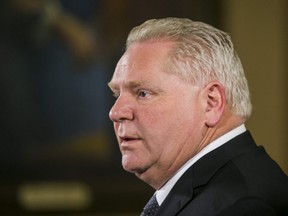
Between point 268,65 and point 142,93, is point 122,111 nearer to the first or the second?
point 142,93

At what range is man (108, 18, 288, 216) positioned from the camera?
257 centimetres

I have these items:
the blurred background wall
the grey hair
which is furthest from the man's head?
Result: the blurred background wall

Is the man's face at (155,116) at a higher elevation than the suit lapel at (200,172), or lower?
higher

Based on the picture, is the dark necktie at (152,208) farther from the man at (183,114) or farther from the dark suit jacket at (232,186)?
the dark suit jacket at (232,186)

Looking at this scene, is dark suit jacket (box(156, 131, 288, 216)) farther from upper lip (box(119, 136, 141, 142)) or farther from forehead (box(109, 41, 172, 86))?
forehead (box(109, 41, 172, 86))

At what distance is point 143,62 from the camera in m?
2.69

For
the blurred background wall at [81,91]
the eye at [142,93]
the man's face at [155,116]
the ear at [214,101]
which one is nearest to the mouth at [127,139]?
the man's face at [155,116]

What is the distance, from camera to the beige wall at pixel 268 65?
338 inches

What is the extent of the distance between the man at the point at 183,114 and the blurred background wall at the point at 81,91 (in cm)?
581

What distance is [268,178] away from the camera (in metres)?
2.45

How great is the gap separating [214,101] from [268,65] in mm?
6079

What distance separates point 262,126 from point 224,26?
130cm

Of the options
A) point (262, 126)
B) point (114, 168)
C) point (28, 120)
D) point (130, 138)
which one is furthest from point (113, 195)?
point (130, 138)

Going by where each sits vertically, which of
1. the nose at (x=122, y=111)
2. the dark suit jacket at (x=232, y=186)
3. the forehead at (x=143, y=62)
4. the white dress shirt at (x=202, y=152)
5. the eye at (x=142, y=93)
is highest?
the forehead at (x=143, y=62)
